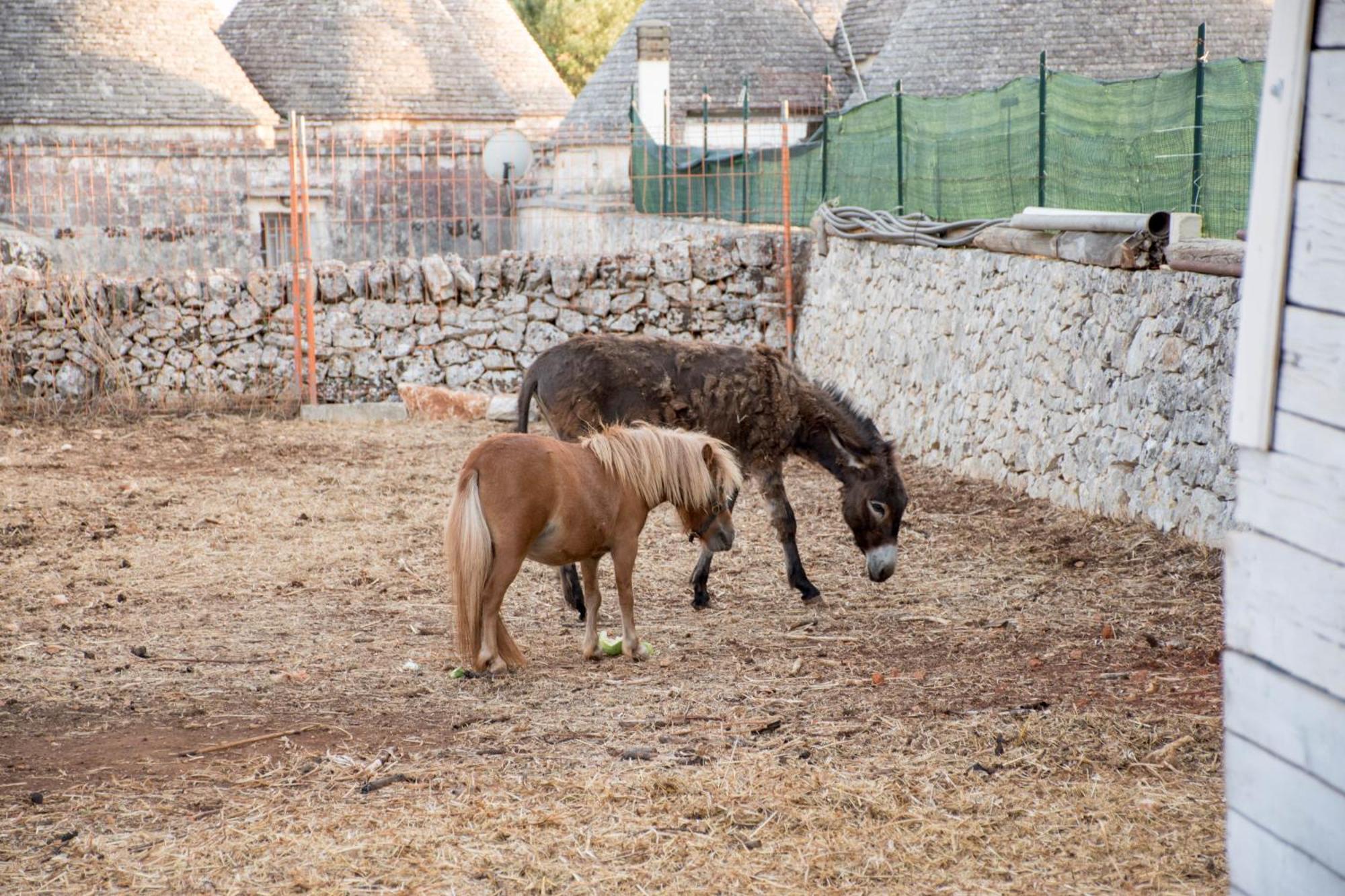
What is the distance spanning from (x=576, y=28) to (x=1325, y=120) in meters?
45.2

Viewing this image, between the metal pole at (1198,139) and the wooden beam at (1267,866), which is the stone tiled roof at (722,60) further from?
the wooden beam at (1267,866)

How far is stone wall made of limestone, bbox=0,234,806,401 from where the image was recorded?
1337 centimetres

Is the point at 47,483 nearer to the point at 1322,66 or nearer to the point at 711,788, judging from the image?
the point at 711,788

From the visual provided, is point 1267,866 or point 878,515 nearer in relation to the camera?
point 1267,866

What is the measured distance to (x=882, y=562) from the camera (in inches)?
280

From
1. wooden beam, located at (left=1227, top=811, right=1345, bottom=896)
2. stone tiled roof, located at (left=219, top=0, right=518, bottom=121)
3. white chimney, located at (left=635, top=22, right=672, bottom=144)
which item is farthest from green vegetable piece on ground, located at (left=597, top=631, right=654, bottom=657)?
stone tiled roof, located at (left=219, top=0, right=518, bottom=121)

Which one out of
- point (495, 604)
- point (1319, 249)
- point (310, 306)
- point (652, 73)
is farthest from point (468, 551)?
point (652, 73)

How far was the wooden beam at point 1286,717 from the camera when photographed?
2.39 metres

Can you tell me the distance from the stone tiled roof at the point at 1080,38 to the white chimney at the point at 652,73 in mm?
6021

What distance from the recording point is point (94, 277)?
1369 cm

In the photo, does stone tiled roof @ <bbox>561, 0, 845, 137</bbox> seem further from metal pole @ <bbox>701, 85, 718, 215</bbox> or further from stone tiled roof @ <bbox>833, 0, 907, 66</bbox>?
metal pole @ <bbox>701, 85, 718, 215</bbox>

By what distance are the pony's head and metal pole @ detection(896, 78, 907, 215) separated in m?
7.12

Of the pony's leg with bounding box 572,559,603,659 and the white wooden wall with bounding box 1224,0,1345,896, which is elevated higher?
the white wooden wall with bounding box 1224,0,1345,896

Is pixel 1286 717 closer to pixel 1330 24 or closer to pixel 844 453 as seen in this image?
pixel 1330 24
